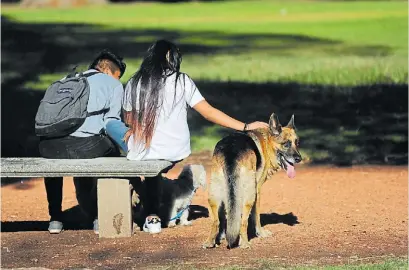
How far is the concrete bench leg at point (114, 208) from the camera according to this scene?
8.69m

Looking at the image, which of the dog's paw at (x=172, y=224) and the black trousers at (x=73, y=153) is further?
the dog's paw at (x=172, y=224)

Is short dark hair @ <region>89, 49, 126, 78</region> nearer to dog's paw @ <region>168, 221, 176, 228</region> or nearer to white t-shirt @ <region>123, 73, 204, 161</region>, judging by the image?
white t-shirt @ <region>123, 73, 204, 161</region>

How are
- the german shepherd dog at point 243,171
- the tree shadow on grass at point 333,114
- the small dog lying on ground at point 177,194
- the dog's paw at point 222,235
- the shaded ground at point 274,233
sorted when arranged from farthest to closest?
the tree shadow on grass at point 333,114
the small dog lying on ground at point 177,194
the dog's paw at point 222,235
the german shepherd dog at point 243,171
the shaded ground at point 274,233

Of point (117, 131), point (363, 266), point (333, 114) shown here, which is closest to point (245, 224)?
point (363, 266)

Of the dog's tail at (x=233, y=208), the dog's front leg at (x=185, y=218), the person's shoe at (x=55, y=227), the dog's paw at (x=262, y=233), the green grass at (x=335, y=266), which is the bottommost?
the person's shoe at (x=55, y=227)

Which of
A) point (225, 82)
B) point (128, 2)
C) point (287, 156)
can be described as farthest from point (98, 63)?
point (128, 2)

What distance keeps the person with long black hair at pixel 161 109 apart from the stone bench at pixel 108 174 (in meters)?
0.15

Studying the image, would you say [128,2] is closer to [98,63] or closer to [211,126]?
[211,126]

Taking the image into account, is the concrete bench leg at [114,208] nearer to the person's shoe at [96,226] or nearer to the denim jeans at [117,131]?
the person's shoe at [96,226]

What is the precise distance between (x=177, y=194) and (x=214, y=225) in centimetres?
100

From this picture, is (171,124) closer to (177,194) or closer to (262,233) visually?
(177,194)

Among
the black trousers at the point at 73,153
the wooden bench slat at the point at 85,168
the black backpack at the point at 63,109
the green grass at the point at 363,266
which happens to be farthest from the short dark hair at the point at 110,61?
the green grass at the point at 363,266

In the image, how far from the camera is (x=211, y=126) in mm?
15719

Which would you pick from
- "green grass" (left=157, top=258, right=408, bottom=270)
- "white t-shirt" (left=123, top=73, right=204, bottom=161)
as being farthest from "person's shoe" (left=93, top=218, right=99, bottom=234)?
"green grass" (left=157, top=258, right=408, bottom=270)
